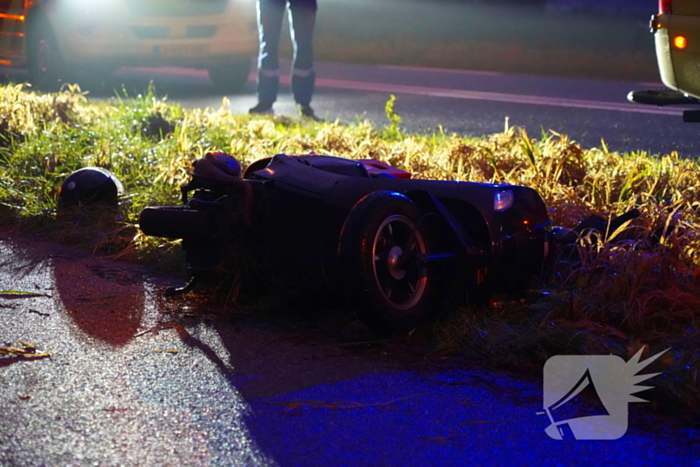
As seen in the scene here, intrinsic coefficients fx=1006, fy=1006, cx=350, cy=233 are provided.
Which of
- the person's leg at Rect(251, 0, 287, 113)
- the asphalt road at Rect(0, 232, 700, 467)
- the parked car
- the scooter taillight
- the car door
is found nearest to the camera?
the asphalt road at Rect(0, 232, 700, 467)

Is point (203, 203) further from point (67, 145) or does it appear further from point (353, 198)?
point (67, 145)

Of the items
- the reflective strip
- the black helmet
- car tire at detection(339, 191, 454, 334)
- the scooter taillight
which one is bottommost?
the black helmet

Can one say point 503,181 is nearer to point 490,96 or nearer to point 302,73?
point 302,73

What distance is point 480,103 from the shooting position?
35.4 feet

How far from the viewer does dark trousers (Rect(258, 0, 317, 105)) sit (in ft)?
30.1

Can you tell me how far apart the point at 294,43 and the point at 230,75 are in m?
3.13

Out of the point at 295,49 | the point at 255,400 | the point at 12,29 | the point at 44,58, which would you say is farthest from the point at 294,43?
the point at 255,400

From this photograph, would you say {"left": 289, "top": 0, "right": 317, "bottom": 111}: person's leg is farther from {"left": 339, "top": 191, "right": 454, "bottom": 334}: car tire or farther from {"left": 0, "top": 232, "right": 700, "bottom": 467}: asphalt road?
{"left": 339, "top": 191, "right": 454, "bottom": 334}: car tire

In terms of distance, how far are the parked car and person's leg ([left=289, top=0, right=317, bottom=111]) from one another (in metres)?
3.63

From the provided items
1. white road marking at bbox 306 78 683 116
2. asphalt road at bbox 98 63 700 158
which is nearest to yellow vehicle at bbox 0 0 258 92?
asphalt road at bbox 98 63 700 158

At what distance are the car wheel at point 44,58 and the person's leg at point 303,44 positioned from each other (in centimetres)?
329

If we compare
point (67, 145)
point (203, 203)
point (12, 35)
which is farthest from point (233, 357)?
point (12, 35)

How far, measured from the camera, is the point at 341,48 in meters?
18.9

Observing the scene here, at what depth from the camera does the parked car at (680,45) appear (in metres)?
6.22
